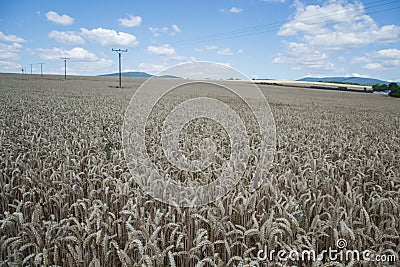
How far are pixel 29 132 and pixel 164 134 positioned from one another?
3.80m

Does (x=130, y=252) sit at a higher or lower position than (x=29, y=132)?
lower

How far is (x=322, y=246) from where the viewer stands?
3.92 metres

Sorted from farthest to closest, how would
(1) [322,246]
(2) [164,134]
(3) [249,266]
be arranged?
1. (2) [164,134]
2. (1) [322,246]
3. (3) [249,266]

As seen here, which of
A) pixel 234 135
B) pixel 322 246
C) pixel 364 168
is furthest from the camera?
pixel 234 135

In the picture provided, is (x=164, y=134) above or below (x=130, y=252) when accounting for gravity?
A: above

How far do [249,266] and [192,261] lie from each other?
2.40 feet

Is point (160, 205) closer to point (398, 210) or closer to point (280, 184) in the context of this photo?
point (280, 184)

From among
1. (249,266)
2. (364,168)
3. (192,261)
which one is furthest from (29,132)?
(364,168)

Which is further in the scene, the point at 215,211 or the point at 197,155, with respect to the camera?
the point at 197,155

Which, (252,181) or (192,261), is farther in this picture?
(252,181)

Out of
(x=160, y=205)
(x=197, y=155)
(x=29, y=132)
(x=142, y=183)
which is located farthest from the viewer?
(x=29, y=132)

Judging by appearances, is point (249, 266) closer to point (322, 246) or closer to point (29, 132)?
point (322, 246)

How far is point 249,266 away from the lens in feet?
10.2

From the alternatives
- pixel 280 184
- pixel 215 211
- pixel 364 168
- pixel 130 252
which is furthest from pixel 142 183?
pixel 364 168
